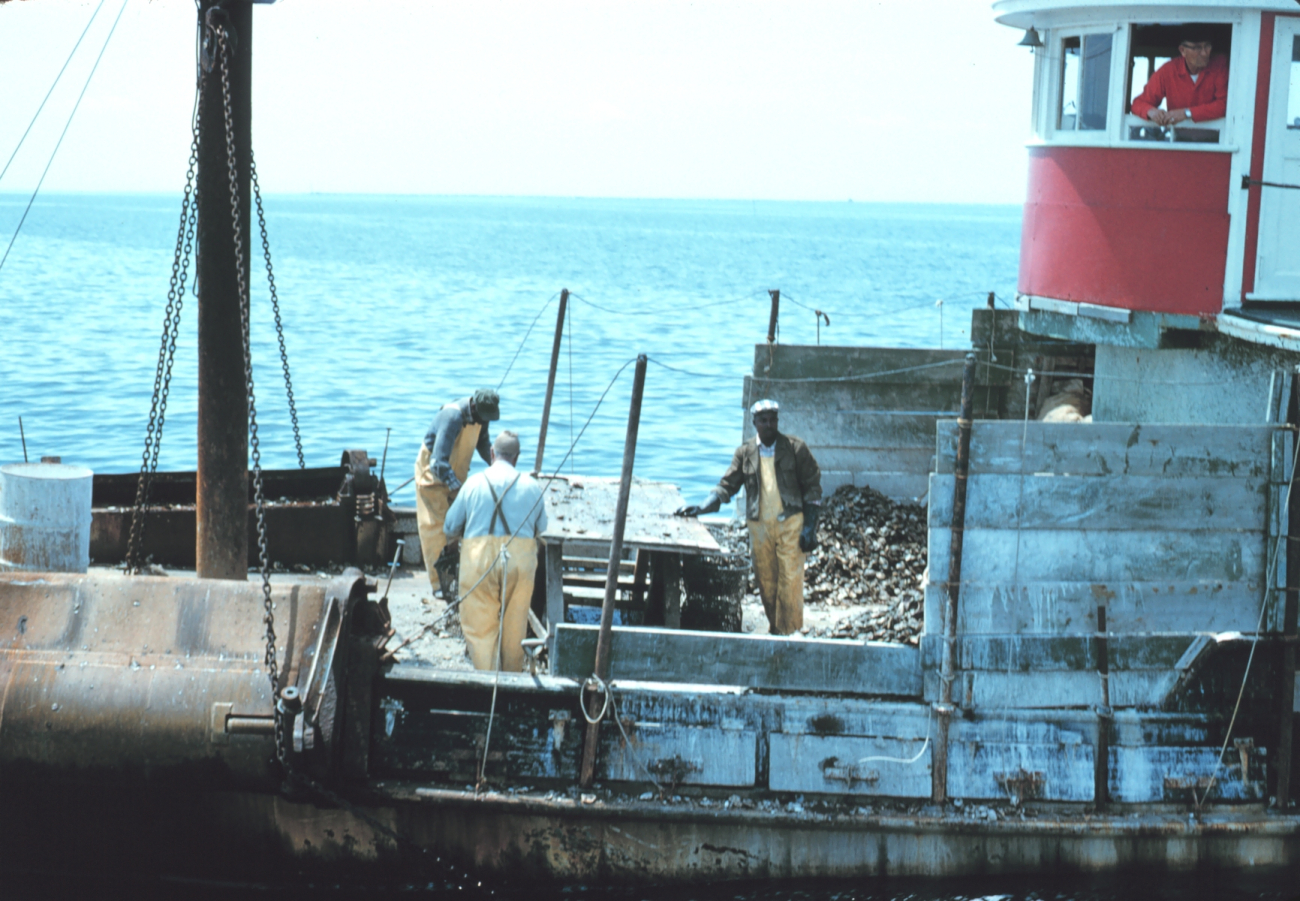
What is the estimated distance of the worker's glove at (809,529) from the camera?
9.59 meters

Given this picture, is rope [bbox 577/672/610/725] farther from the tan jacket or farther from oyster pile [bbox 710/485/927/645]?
oyster pile [bbox 710/485/927/645]

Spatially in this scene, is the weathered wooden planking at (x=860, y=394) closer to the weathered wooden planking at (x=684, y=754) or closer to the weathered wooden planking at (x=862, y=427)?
the weathered wooden planking at (x=862, y=427)

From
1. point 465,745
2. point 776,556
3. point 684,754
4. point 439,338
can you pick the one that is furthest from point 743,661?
Answer: point 439,338

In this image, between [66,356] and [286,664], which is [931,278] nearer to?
[66,356]

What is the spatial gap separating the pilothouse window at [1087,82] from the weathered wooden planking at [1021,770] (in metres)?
5.07

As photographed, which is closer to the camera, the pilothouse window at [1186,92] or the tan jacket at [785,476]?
the pilothouse window at [1186,92]

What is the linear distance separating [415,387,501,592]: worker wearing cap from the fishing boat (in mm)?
2975

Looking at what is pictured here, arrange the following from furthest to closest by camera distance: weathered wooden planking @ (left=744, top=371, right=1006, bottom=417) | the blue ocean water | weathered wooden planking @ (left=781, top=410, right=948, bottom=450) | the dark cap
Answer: the blue ocean water → weathered wooden planking @ (left=781, top=410, right=948, bottom=450) → weathered wooden planking @ (left=744, top=371, right=1006, bottom=417) → the dark cap

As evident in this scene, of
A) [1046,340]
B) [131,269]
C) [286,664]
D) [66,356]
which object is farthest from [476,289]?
[286,664]

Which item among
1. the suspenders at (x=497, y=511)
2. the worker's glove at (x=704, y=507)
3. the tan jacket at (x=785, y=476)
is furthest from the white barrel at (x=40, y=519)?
the tan jacket at (x=785, y=476)

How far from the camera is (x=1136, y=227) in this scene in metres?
9.72

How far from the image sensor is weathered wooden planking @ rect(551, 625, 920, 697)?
730cm

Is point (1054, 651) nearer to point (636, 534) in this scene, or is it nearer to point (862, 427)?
point (636, 534)

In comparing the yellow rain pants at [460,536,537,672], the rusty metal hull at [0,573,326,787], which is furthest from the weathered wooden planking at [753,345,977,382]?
the rusty metal hull at [0,573,326,787]
